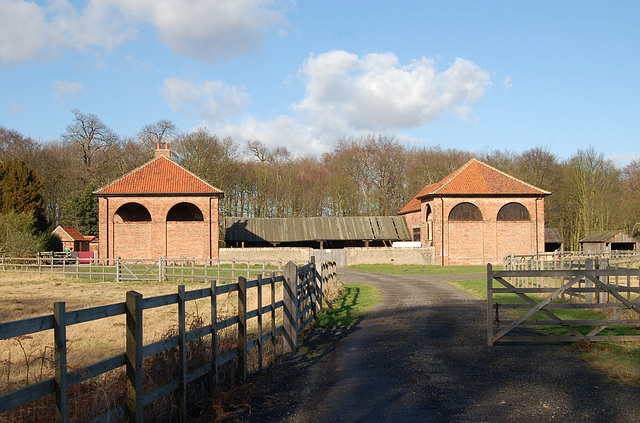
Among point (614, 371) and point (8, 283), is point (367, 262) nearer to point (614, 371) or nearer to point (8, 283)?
point (8, 283)

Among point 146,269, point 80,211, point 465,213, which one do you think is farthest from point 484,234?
point 80,211

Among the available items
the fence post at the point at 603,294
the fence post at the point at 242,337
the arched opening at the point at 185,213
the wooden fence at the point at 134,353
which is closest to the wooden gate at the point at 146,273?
the arched opening at the point at 185,213

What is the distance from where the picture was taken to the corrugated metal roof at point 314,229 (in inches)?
1812

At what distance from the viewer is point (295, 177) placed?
2208 inches

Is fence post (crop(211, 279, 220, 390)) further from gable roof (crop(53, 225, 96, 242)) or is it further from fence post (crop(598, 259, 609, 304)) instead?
gable roof (crop(53, 225, 96, 242))

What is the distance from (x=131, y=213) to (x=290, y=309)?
3488cm

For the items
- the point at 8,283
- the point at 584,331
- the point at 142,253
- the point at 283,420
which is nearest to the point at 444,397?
the point at 283,420

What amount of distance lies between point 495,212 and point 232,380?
124 ft

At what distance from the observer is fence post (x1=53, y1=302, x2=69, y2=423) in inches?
138

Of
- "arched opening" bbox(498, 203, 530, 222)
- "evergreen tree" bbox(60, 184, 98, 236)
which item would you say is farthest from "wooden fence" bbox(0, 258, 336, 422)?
"evergreen tree" bbox(60, 184, 98, 236)

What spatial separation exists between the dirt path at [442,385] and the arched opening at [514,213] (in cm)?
3301

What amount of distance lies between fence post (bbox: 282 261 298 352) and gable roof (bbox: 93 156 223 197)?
28.9 m

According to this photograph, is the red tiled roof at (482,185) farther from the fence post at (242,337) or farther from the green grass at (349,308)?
the fence post at (242,337)

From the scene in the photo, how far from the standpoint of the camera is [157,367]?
5180 mm
